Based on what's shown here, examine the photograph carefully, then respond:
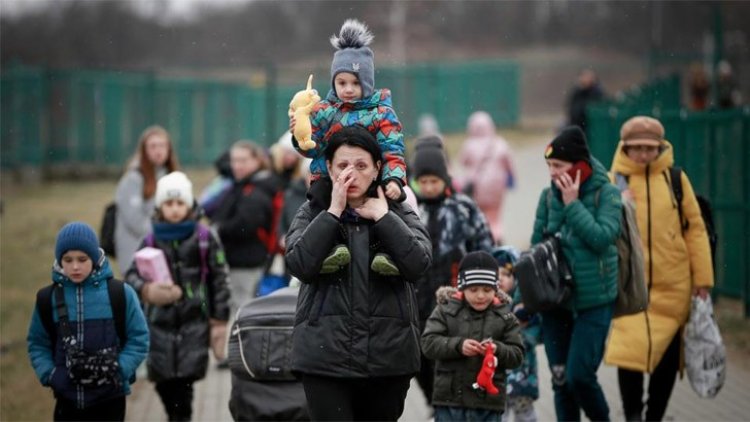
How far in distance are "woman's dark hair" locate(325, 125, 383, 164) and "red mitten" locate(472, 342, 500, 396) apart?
1683 mm

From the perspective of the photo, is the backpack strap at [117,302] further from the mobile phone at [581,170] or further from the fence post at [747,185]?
the fence post at [747,185]

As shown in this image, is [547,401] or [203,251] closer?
[203,251]

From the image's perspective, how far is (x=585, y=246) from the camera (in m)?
8.55

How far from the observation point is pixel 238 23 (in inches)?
2470

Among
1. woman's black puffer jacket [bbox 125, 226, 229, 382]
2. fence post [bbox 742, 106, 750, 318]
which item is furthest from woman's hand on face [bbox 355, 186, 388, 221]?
fence post [bbox 742, 106, 750, 318]

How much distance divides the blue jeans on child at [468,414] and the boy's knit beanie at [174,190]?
8.56ft

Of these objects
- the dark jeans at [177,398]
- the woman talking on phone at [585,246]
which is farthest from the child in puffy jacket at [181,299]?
the woman talking on phone at [585,246]

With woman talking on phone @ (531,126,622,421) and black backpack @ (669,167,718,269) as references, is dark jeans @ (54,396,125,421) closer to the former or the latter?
woman talking on phone @ (531,126,622,421)

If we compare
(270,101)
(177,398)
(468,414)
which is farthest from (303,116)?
(270,101)

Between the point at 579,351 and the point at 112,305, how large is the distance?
2.81 meters

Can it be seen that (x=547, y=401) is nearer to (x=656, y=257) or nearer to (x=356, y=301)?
(x=656, y=257)

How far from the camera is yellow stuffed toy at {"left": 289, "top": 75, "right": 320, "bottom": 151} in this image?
21.1 feet

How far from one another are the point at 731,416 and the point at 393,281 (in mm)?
4829

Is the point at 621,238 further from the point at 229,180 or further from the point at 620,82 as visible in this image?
the point at 620,82
